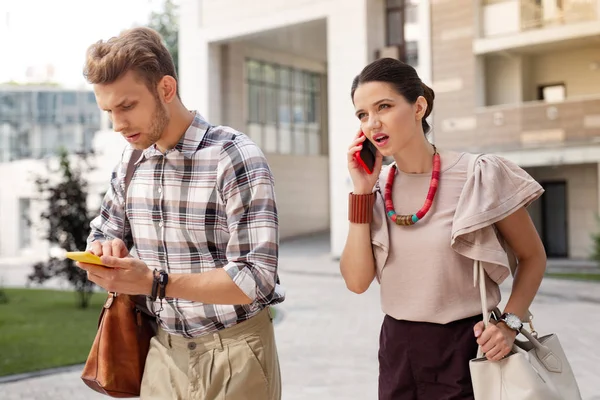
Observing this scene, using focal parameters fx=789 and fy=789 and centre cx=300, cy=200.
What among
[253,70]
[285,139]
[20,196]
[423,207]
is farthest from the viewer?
[20,196]

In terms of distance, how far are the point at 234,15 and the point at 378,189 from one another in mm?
28089

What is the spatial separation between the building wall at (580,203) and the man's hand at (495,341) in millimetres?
23178

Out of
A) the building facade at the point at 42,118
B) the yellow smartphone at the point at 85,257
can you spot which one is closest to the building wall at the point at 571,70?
the yellow smartphone at the point at 85,257

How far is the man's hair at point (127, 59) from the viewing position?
2.05m

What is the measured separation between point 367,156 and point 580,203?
23.7 metres

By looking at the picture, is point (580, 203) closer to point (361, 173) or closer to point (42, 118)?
point (361, 173)

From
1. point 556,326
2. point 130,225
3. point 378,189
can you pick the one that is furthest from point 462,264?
point 556,326

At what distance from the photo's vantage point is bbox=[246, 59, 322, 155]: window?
110 feet

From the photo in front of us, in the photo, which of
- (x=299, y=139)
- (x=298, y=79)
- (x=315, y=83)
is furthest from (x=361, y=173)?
(x=315, y=83)

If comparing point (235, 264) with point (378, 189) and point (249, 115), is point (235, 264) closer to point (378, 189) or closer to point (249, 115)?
point (378, 189)

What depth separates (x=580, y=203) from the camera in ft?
80.2

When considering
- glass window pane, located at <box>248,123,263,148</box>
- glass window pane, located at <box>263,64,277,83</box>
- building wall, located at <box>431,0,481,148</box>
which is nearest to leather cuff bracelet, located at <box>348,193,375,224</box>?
building wall, located at <box>431,0,481,148</box>

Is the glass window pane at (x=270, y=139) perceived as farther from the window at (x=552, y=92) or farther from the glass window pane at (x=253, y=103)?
the window at (x=552, y=92)

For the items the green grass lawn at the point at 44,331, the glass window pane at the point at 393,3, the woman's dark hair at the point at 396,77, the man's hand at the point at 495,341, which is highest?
the glass window pane at the point at 393,3
